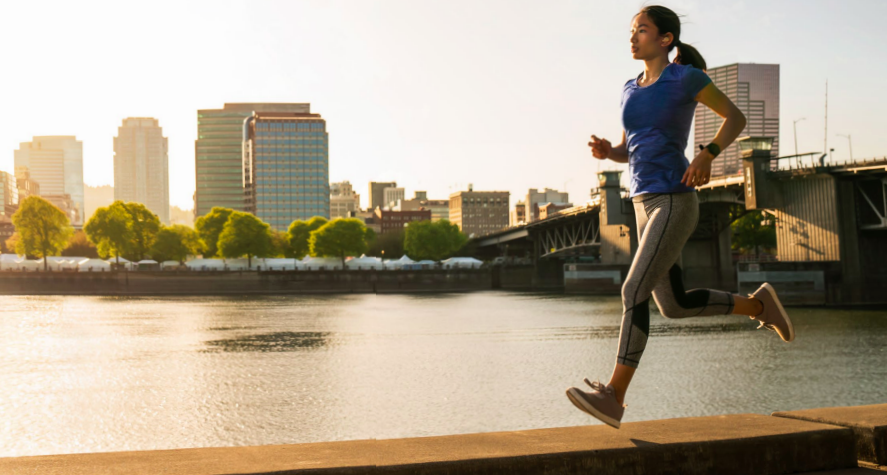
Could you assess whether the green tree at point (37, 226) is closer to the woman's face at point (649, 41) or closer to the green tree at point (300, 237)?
the green tree at point (300, 237)

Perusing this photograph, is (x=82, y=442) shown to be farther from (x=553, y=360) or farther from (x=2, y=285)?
(x=2, y=285)

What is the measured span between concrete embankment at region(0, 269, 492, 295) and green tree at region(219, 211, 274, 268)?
6.79m

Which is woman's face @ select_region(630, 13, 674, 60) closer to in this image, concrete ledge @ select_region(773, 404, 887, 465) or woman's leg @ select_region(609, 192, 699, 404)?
woman's leg @ select_region(609, 192, 699, 404)

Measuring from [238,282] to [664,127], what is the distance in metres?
90.4

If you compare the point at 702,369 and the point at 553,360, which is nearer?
the point at 702,369

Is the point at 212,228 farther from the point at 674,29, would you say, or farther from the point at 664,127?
the point at 664,127

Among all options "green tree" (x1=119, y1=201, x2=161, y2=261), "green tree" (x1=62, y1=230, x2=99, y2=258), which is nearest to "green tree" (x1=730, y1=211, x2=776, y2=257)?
"green tree" (x1=119, y1=201, x2=161, y2=261)

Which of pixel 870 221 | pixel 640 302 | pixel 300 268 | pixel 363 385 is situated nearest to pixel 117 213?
pixel 300 268

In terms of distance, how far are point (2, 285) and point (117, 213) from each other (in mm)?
14582

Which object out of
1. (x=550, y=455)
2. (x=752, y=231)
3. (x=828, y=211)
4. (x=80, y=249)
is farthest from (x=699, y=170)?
(x=80, y=249)

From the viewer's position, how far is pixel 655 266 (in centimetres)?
432

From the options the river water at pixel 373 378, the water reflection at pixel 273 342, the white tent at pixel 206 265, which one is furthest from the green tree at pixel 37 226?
the water reflection at pixel 273 342

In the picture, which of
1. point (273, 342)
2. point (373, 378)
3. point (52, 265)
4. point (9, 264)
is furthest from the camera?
point (52, 265)

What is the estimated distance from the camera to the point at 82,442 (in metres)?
13.7
